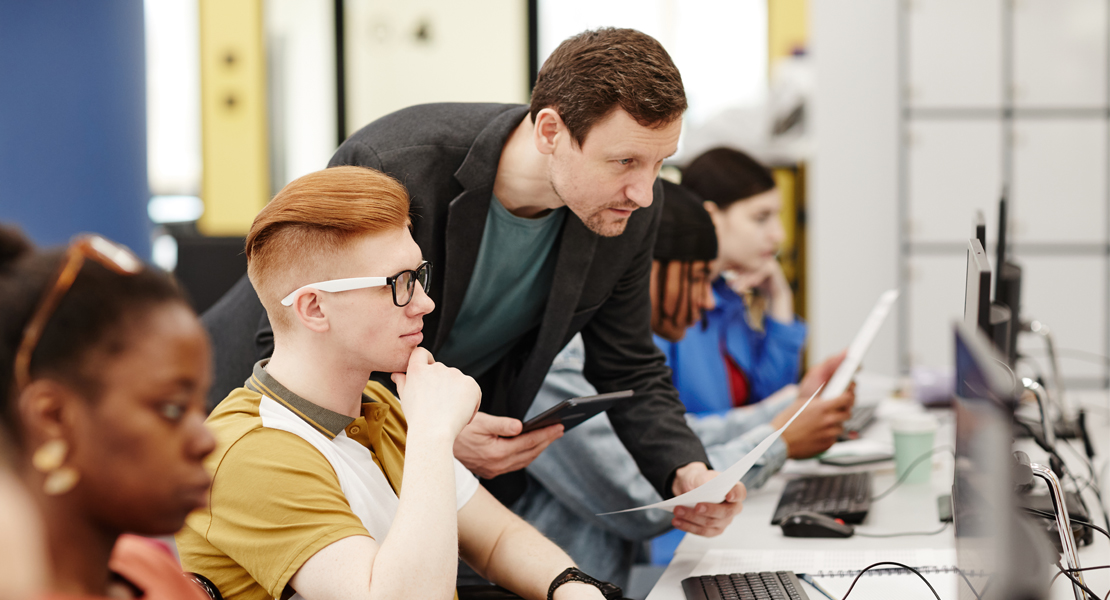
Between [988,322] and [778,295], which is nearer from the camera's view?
[988,322]

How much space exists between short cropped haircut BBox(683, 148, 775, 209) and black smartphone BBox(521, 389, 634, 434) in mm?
1331

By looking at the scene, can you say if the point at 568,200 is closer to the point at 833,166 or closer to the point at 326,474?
the point at 326,474

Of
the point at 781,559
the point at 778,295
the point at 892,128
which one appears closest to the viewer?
the point at 781,559

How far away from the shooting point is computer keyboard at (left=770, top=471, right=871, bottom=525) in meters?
1.54

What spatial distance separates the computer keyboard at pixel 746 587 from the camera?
1.15m

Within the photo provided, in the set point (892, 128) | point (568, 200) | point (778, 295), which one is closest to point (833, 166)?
point (892, 128)

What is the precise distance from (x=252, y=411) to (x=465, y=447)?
1.38 feet

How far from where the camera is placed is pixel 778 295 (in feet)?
9.19

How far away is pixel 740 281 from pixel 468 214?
4.74 ft

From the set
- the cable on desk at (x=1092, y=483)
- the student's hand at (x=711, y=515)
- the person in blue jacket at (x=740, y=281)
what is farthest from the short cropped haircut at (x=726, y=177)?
the student's hand at (x=711, y=515)

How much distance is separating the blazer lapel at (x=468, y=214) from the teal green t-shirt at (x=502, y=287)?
0.04m

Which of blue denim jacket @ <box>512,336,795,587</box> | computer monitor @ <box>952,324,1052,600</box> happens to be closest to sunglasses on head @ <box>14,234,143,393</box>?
computer monitor @ <box>952,324,1052,600</box>

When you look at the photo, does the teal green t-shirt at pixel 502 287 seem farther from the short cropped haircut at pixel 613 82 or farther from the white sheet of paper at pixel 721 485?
the white sheet of paper at pixel 721 485

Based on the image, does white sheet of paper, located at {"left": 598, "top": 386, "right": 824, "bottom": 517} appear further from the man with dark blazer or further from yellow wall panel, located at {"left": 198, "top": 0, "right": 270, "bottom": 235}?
yellow wall panel, located at {"left": 198, "top": 0, "right": 270, "bottom": 235}
